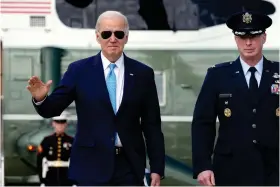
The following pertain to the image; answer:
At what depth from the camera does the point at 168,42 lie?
6.69m

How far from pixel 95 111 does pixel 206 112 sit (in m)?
0.72

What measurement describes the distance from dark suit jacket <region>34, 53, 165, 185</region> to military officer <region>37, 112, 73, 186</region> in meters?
2.82

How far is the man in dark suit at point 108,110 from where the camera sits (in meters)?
3.90

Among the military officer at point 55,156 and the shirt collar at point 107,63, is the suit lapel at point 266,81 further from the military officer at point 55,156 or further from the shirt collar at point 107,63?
the military officer at point 55,156

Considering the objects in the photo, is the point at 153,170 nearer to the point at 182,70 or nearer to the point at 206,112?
the point at 206,112

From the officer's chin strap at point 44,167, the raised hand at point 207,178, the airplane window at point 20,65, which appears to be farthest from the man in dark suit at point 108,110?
the officer's chin strap at point 44,167

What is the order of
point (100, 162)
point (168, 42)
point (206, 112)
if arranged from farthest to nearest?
point (168, 42) → point (206, 112) → point (100, 162)

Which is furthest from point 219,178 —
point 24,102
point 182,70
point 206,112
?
point 24,102

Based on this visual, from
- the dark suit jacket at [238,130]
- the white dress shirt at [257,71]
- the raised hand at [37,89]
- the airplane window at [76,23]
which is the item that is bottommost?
the dark suit jacket at [238,130]

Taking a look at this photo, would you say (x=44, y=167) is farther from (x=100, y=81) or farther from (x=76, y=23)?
(x=100, y=81)

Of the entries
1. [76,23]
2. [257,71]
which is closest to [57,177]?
[76,23]

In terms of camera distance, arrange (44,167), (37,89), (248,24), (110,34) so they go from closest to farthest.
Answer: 1. (37,89)
2. (110,34)
3. (248,24)
4. (44,167)

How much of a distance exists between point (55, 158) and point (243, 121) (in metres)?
3.39

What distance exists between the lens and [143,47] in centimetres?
671
